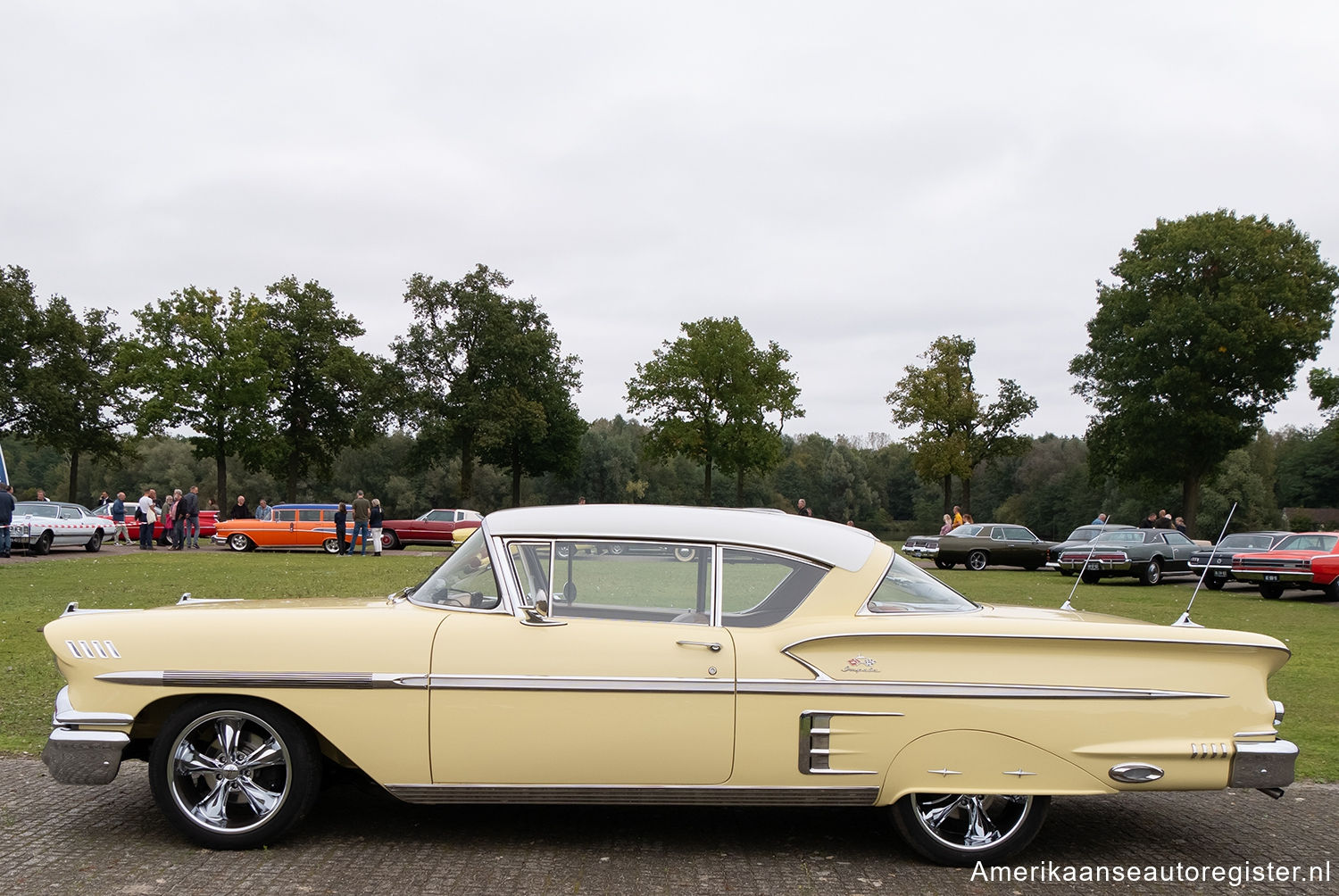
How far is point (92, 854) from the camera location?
170 inches

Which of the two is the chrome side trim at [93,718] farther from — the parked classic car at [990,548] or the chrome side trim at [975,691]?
the parked classic car at [990,548]

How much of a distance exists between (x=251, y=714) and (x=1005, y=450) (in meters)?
54.1

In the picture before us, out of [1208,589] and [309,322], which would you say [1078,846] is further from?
[309,322]

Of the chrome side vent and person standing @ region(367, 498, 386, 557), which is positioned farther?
person standing @ region(367, 498, 386, 557)

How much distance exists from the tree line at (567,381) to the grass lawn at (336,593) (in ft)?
62.9

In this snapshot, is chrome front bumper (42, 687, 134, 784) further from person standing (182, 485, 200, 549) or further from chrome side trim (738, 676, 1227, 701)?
person standing (182, 485, 200, 549)

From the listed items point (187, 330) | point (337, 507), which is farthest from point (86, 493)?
point (337, 507)

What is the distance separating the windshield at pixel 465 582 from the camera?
469cm

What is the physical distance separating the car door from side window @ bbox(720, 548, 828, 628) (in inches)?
6.1

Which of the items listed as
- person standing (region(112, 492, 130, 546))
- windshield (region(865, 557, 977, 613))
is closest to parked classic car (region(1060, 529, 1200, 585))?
windshield (region(865, 557, 977, 613))

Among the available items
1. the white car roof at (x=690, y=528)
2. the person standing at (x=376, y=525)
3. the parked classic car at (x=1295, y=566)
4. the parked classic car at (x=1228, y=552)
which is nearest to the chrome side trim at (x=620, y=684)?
the white car roof at (x=690, y=528)

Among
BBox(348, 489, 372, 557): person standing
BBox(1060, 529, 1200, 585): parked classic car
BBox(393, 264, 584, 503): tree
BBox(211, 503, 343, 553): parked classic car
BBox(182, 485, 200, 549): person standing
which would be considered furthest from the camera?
BBox(393, 264, 584, 503): tree

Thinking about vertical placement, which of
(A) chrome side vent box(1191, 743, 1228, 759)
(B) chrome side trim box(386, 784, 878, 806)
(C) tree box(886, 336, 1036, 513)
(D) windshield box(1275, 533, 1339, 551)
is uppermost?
(C) tree box(886, 336, 1036, 513)

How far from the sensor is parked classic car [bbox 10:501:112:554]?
2528 centimetres
